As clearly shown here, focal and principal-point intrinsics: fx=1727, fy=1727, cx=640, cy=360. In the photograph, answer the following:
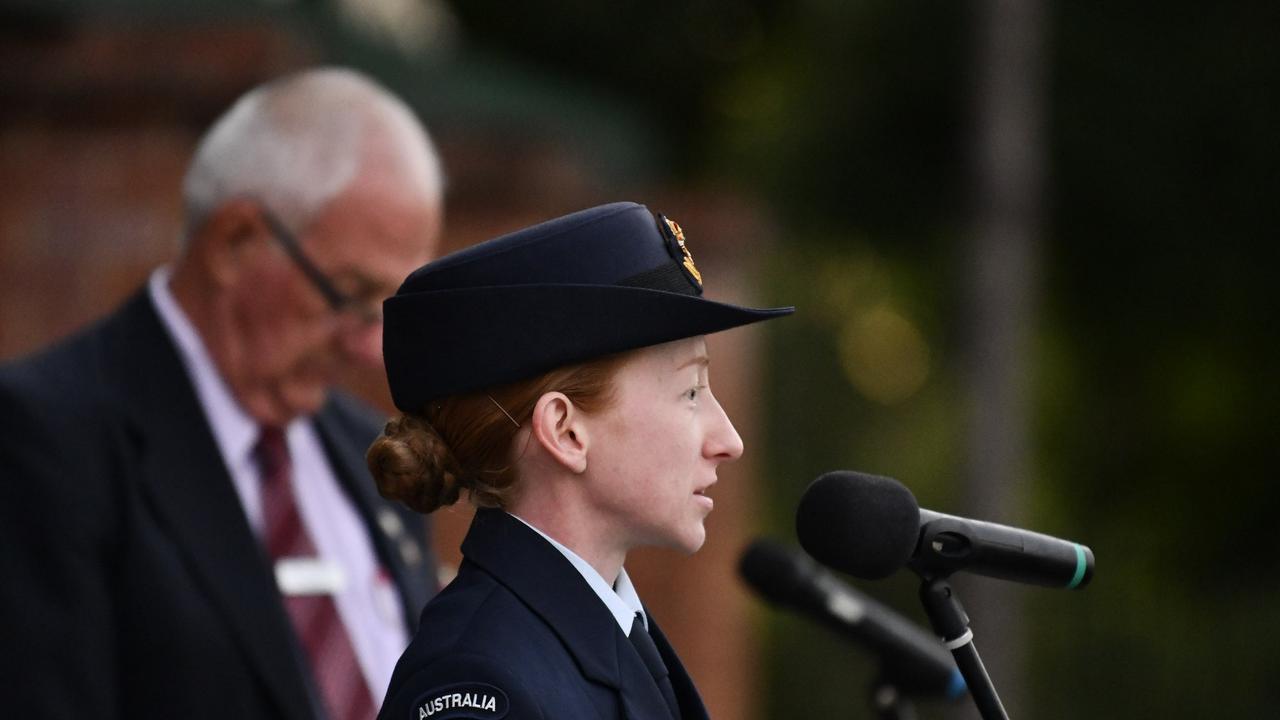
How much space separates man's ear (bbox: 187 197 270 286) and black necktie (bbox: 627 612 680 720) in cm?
143

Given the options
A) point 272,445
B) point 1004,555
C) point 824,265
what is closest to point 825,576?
point 1004,555

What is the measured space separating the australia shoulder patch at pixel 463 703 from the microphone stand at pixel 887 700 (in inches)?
45.2

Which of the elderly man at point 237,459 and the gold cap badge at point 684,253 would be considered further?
the elderly man at point 237,459

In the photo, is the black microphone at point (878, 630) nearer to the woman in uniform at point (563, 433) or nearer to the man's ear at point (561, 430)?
the woman in uniform at point (563, 433)

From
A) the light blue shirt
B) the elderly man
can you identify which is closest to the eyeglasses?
the elderly man

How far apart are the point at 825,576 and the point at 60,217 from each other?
2.77 m

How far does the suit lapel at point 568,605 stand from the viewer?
193cm

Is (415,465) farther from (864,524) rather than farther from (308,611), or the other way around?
(308,611)

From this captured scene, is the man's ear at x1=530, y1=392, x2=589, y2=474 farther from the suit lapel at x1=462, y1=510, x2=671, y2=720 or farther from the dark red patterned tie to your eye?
the dark red patterned tie

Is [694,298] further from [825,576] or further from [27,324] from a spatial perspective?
[27,324]

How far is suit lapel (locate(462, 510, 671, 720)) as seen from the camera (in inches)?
75.9

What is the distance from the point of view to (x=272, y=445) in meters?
3.23

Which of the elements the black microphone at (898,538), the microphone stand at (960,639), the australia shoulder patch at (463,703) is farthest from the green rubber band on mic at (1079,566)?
the australia shoulder patch at (463,703)

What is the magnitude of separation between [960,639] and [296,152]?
1762mm
